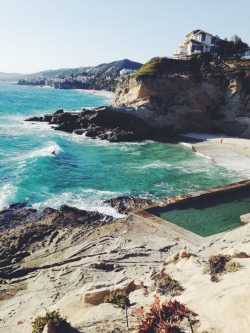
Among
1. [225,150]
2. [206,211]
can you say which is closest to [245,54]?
[225,150]

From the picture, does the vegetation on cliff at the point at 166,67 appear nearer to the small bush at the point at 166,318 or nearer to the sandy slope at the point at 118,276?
the sandy slope at the point at 118,276

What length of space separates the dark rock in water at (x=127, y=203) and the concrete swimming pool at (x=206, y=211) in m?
1.92

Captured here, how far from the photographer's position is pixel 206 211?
2297cm

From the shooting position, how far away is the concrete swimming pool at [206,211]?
68.9 ft

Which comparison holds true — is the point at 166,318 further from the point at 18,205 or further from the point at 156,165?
the point at 156,165

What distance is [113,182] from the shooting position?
102 ft

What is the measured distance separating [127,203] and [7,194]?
9.31 meters

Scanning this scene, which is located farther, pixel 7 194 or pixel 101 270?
pixel 7 194

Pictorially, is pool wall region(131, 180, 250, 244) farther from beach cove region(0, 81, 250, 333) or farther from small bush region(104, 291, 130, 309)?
small bush region(104, 291, 130, 309)

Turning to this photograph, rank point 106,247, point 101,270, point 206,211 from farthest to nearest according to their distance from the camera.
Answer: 1. point 206,211
2. point 106,247
3. point 101,270

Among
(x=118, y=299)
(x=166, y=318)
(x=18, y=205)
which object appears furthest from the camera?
(x=18, y=205)

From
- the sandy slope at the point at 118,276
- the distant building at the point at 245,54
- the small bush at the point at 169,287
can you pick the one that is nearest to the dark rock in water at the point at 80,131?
the sandy slope at the point at 118,276

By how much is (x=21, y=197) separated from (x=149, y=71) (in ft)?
114

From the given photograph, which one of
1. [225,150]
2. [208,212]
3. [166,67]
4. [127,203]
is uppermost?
[166,67]
